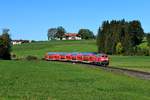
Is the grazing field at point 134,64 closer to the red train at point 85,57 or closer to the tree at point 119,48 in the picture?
the red train at point 85,57

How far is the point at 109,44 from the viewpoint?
189 m

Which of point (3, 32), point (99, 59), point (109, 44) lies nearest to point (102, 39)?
point (109, 44)

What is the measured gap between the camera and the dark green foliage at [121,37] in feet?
602

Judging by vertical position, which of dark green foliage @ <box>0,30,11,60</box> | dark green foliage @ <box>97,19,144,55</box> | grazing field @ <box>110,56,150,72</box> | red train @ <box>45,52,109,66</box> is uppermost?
dark green foliage @ <box>97,19,144,55</box>

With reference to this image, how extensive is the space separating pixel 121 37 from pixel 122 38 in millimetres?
700

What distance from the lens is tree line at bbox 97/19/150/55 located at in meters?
181

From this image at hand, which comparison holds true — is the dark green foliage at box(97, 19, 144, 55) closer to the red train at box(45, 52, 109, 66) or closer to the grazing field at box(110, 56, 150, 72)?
the grazing field at box(110, 56, 150, 72)

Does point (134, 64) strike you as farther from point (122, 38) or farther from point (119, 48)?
point (122, 38)

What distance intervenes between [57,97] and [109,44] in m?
170

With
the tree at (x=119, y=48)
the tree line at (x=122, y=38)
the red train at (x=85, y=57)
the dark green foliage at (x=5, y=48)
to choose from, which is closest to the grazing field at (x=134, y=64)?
the red train at (x=85, y=57)

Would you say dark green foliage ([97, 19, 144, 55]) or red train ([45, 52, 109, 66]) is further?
dark green foliage ([97, 19, 144, 55])

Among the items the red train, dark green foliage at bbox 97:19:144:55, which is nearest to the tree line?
dark green foliage at bbox 97:19:144:55

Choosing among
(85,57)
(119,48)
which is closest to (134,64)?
(85,57)

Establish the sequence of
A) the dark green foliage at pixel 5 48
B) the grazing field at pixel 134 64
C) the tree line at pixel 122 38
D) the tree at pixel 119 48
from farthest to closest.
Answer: the tree at pixel 119 48, the tree line at pixel 122 38, the dark green foliage at pixel 5 48, the grazing field at pixel 134 64
